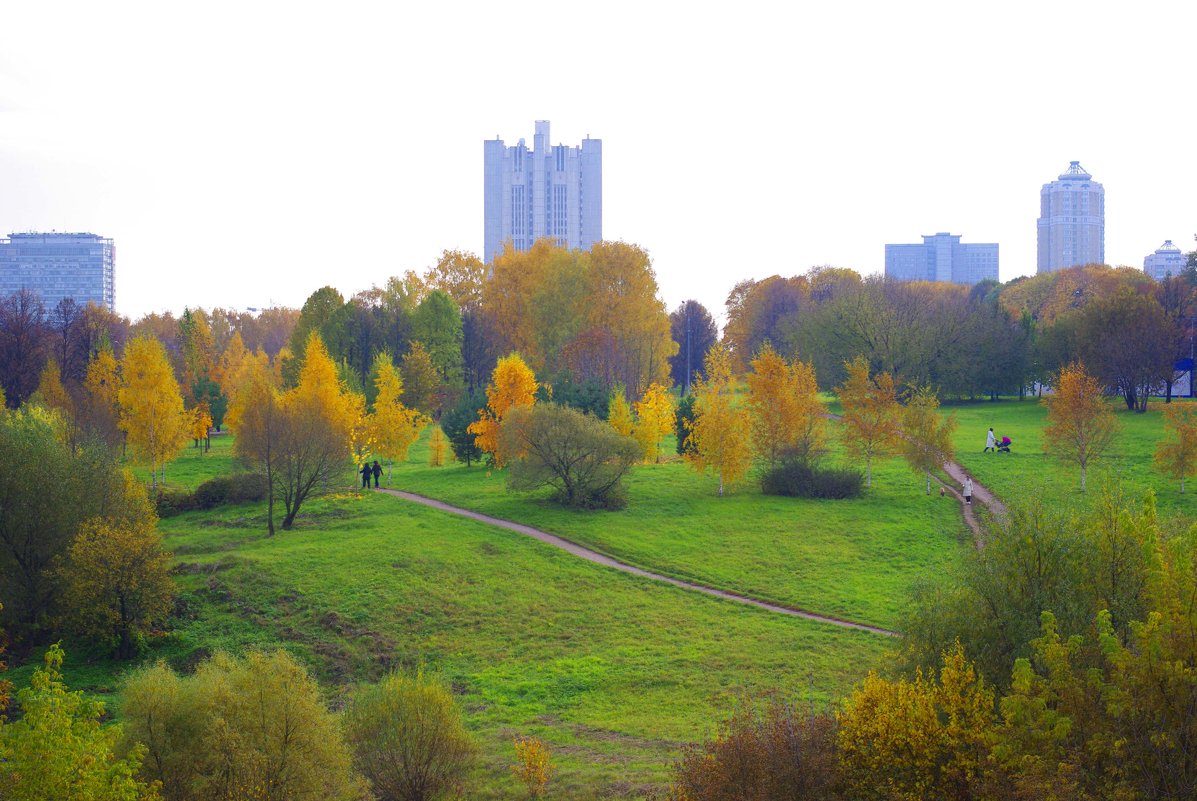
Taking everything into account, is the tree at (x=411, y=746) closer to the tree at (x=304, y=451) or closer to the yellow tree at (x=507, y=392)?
the tree at (x=304, y=451)

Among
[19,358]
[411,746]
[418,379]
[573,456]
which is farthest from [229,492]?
[411,746]

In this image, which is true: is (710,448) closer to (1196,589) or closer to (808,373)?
(808,373)

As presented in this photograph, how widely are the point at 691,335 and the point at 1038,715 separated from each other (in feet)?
316

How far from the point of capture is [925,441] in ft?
157

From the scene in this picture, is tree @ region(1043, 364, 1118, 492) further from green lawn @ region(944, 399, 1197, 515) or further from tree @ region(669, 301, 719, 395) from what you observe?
tree @ region(669, 301, 719, 395)

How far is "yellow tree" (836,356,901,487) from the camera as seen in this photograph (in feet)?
165

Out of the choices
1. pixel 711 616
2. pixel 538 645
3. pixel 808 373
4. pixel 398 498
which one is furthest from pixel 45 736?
pixel 808 373

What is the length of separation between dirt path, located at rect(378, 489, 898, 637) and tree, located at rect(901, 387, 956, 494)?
1711 centimetres

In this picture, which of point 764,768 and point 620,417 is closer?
point 764,768

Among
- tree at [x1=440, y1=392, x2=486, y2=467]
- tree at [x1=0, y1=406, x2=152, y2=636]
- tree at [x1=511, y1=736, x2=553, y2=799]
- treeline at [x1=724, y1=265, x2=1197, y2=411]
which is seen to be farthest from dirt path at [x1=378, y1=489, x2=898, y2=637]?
treeline at [x1=724, y1=265, x2=1197, y2=411]

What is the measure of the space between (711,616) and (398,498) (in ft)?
64.5

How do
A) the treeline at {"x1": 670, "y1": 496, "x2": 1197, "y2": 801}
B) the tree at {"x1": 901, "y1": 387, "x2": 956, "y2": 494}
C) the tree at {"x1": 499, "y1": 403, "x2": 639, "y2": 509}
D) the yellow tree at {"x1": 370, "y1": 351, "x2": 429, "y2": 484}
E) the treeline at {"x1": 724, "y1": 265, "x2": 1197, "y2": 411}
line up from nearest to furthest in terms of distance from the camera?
the treeline at {"x1": 670, "y1": 496, "x2": 1197, "y2": 801}
the tree at {"x1": 499, "y1": 403, "x2": 639, "y2": 509}
the tree at {"x1": 901, "y1": 387, "x2": 956, "y2": 494}
the yellow tree at {"x1": 370, "y1": 351, "x2": 429, "y2": 484}
the treeline at {"x1": 724, "y1": 265, "x2": 1197, "y2": 411}

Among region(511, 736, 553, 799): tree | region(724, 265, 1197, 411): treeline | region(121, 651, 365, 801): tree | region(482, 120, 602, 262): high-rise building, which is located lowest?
region(511, 736, 553, 799): tree

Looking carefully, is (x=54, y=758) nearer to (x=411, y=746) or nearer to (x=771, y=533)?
(x=411, y=746)
